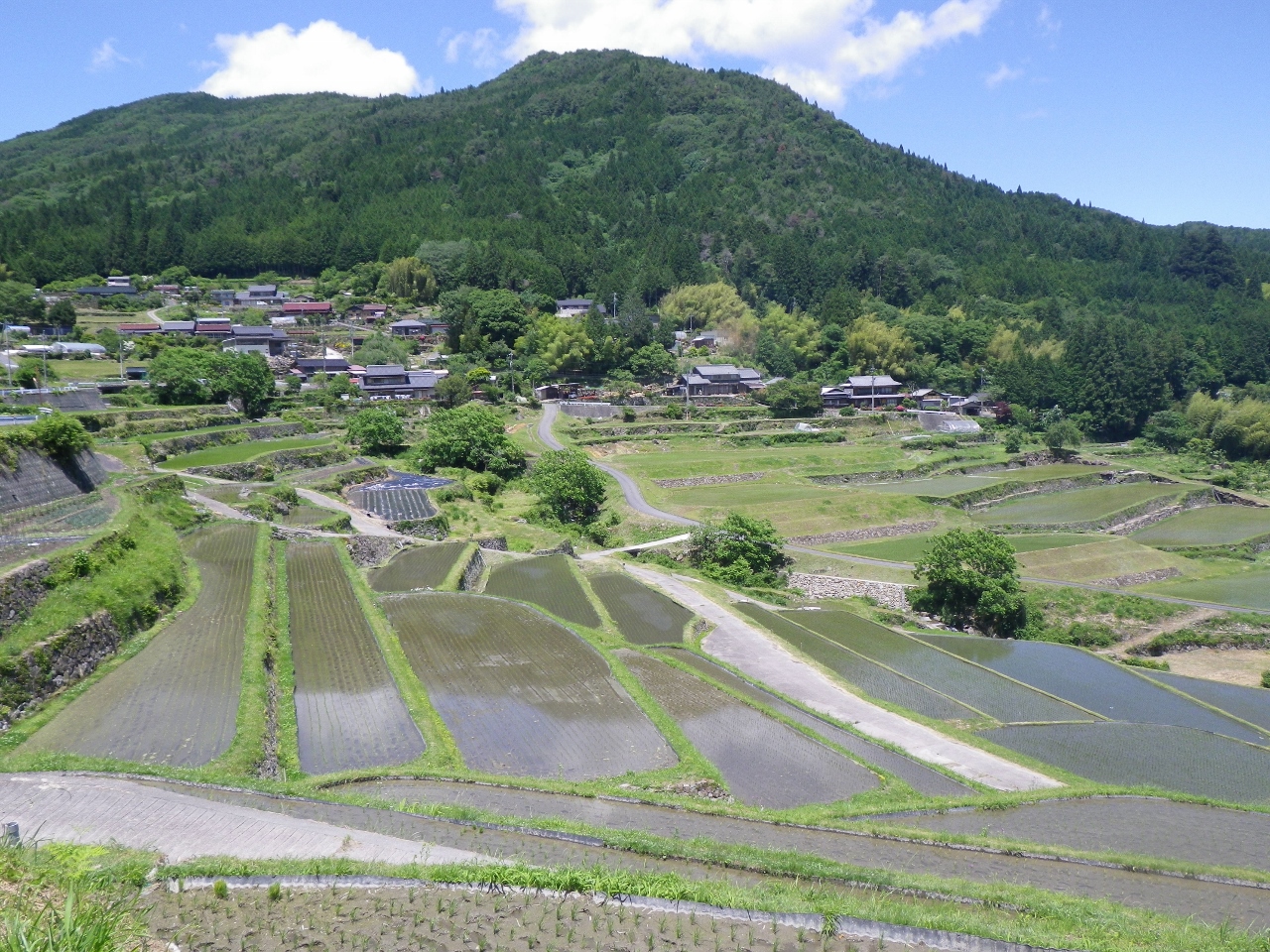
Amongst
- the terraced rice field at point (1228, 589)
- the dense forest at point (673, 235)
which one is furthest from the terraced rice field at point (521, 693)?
the dense forest at point (673, 235)

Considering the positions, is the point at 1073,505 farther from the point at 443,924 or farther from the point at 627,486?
the point at 443,924

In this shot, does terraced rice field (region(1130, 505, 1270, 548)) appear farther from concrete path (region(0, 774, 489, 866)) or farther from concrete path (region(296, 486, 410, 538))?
concrete path (region(0, 774, 489, 866))

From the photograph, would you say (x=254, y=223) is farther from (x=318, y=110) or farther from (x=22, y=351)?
(x=318, y=110)

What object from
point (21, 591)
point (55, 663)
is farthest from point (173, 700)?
point (21, 591)

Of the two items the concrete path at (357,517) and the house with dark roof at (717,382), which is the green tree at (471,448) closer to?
the concrete path at (357,517)

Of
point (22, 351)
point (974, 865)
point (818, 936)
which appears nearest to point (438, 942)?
point (818, 936)

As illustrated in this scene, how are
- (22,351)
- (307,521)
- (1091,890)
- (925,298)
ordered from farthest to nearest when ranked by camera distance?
(925,298), (22,351), (307,521), (1091,890)

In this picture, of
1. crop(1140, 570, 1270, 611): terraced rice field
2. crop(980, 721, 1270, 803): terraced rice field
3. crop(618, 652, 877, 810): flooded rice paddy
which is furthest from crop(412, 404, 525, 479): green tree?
crop(980, 721, 1270, 803): terraced rice field
